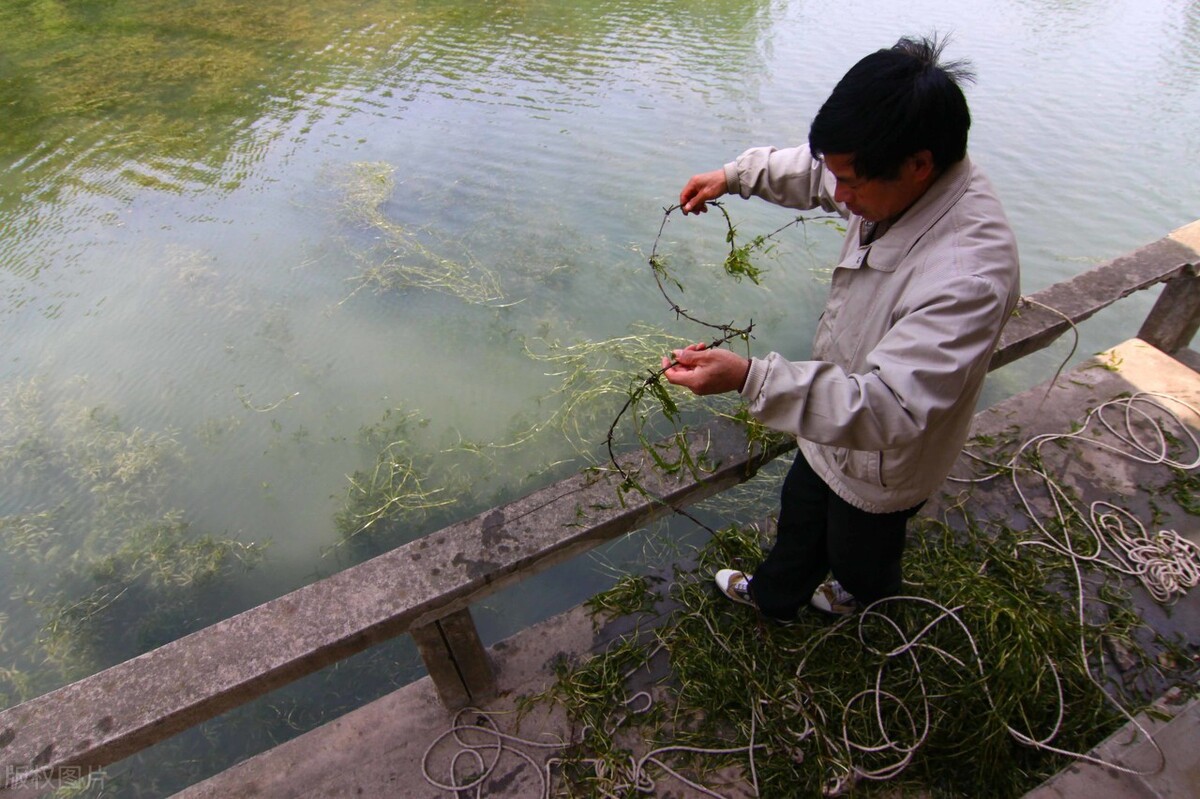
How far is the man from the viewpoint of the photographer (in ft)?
3.84

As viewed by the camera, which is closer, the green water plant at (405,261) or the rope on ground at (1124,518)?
the rope on ground at (1124,518)

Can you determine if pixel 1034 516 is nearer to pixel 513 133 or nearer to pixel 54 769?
pixel 54 769

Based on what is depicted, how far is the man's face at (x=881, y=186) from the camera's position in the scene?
124 centimetres

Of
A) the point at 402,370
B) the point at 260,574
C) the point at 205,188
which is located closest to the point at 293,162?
the point at 205,188

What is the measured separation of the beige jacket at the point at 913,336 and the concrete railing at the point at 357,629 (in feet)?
2.48

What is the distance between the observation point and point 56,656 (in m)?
3.17

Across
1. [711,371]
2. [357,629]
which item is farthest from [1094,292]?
[357,629]

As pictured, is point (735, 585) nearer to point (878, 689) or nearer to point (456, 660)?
point (878, 689)

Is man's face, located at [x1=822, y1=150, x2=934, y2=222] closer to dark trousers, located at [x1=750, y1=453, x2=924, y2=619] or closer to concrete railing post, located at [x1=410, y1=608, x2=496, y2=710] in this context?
dark trousers, located at [x1=750, y1=453, x2=924, y2=619]

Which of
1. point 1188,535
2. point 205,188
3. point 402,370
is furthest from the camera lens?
point 205,188

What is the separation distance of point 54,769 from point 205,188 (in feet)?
21.0

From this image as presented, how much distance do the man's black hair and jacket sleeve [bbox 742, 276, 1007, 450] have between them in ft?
0.85

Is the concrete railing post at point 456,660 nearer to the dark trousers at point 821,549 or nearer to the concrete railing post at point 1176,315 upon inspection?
the dark trousers at point 821,549

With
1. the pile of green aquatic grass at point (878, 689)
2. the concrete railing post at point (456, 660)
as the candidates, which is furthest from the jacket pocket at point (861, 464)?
the concrete railing post at point (456, 660)
